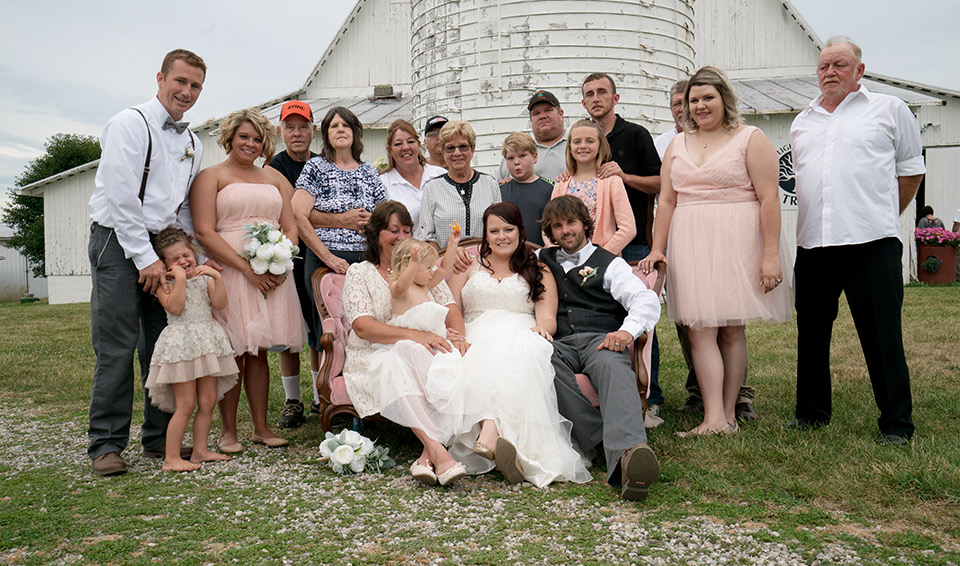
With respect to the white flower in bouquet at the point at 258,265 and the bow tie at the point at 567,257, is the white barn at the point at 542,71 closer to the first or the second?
the bow tie at the point at 567,257

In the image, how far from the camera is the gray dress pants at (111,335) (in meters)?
4.11

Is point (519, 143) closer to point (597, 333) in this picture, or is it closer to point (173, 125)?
Answer: point (597, 333)

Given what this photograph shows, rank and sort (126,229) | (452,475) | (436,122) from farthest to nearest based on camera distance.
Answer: (436,122) < (126,229) < (452,475)

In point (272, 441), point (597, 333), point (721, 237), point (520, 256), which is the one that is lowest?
point (272, 441)

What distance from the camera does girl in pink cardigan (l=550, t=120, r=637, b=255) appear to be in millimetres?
4895

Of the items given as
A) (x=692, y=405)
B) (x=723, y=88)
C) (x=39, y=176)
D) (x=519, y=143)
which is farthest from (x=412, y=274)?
(x=39, y=176)

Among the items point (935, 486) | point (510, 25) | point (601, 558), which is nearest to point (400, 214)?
point (601, 558)

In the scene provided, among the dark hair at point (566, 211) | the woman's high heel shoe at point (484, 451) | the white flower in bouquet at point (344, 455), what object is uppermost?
the dark hair at point (566, 211)

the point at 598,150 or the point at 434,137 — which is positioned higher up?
the point at 434,137

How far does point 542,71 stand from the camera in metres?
10.6

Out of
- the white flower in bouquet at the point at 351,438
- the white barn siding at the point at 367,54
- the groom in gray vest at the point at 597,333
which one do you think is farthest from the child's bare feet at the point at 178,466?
the white barn siding at the point at 367,54

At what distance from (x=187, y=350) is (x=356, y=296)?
99 cm

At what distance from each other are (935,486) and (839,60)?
2.41 m

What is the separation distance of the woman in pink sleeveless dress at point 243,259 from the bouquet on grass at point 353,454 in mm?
761
